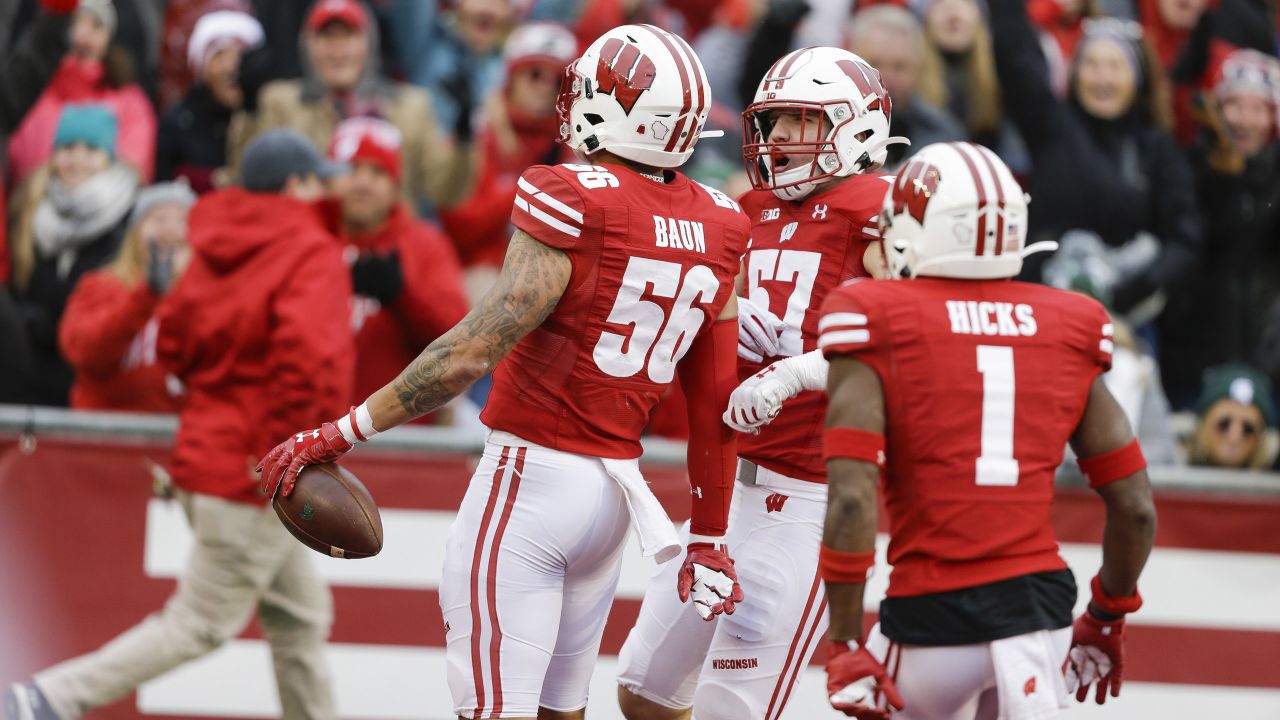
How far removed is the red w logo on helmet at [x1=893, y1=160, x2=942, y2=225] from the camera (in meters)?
3.77

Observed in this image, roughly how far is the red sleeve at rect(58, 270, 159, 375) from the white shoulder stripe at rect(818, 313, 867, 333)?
11.9 ft

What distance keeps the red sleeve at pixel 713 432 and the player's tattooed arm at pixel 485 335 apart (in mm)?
572

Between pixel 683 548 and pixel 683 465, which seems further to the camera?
pixel 683 465

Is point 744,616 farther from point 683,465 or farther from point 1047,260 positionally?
point 1047,260

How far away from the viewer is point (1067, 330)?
372 cm

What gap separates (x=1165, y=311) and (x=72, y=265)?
17.0ft

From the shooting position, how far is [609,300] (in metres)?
4.27

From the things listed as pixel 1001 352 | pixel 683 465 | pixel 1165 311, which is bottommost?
pixel 683 465

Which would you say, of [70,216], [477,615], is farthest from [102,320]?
[477,615]

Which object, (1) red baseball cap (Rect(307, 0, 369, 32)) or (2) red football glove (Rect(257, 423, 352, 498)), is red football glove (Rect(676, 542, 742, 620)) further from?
(1) red baseball cap (Rect(307, 0, 369, 32))

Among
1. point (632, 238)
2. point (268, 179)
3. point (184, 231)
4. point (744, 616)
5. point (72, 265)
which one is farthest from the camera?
point (72, 265)

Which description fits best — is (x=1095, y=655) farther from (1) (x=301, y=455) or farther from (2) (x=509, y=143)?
(2) (x=509, y=143)

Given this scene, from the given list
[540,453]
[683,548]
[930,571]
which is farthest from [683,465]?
[930,571]

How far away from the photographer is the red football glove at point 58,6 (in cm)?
767
